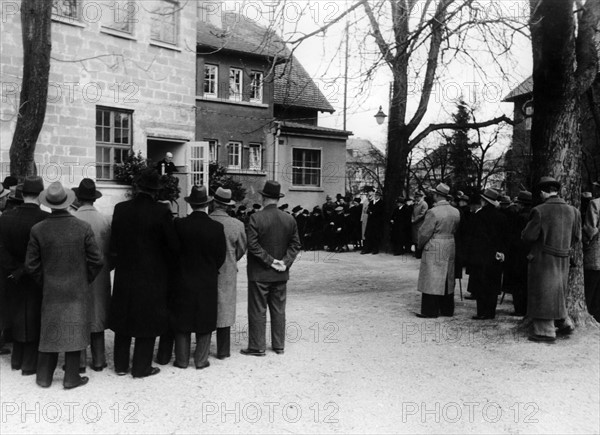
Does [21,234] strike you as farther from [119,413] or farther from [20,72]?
[20,72]

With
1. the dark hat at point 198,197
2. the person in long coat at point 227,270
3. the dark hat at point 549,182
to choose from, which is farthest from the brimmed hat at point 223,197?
the dark hat at point 549,182

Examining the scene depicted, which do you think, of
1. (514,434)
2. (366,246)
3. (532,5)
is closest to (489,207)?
(532,5)

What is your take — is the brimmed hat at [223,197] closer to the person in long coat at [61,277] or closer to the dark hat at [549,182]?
the person in long coat at [61,277]

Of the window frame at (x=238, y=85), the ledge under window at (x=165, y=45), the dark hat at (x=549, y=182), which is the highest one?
the window frame at (x=238, y=85)

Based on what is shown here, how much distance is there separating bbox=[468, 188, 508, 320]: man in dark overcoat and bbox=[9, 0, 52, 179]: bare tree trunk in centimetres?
721

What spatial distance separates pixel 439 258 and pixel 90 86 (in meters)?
9.89

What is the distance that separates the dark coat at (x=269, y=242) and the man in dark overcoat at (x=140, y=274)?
3.68ft

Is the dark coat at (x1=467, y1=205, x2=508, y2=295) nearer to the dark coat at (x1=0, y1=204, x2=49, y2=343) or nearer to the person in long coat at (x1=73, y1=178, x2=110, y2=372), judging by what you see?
the person in long coat at (x1=73, y1=178, x2=110, y2=372)

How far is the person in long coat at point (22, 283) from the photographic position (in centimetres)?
576

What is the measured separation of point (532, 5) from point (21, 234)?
7.04 meters

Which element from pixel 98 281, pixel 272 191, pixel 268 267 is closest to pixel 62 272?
pixel 98 281

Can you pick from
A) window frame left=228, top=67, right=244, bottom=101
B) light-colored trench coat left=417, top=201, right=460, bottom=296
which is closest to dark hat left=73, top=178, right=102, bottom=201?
light-colored trench coat left=417, top=201, right=460, bottom=296

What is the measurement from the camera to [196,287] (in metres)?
6.14

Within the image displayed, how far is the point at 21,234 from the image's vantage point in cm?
579
